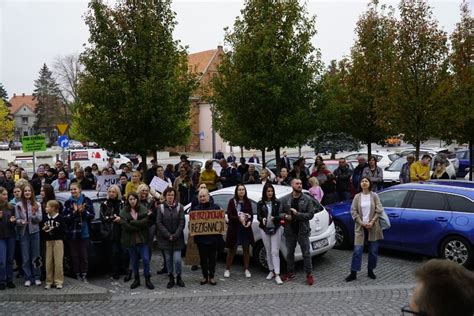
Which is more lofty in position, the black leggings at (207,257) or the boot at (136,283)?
the black leggings at (207,257)

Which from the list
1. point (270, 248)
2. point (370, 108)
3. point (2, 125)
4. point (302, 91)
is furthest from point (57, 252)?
point (2, 125)

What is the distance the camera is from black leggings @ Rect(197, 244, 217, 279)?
887 centimetres

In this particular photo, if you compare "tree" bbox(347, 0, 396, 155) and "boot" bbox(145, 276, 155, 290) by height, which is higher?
"tree" bbox(347, 0, 396, 155)

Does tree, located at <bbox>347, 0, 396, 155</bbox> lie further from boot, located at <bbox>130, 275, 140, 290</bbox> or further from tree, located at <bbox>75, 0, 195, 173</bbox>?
boot, located at <bbox>130, 275, 140, 290</bbox>

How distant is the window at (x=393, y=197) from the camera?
10.5 metres

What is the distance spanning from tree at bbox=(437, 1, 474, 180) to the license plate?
7.92 m

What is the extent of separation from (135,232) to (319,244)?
11.2 feet

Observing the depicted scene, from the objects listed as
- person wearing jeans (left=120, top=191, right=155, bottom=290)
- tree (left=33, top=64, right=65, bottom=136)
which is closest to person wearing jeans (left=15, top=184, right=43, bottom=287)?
person wearing jeans (left=120, top=191, right=155, bottom=290)

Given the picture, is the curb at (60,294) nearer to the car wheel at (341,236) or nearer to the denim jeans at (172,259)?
the denim jeans at (172,259)

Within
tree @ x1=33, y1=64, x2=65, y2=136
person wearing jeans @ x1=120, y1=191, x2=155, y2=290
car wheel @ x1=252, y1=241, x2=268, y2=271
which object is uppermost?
tree @ x1=33, y1=64, x2=65, y2=136

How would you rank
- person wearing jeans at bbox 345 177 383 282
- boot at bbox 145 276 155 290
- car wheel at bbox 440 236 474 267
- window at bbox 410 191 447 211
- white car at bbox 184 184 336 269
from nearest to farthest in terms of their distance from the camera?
boot at bbox 145 276 155 290 → person wearing jeans at bbox 345 177 383 282 → car wheel at bbox 440 236 474 267 → white car at bbox 184 184 336 269 → window at bbox 410 191 447 211

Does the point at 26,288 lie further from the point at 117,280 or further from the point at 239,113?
the point at 239,113

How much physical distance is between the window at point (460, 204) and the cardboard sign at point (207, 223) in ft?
14.3

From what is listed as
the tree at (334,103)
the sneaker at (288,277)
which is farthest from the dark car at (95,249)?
the tree at (334,103)
